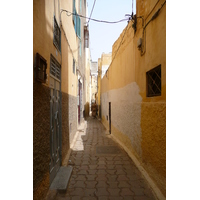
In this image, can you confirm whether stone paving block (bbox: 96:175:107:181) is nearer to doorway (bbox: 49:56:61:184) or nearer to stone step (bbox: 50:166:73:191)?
stone step (bbox: 50:166:73:191)

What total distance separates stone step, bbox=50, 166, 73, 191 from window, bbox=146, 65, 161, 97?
2.48 m

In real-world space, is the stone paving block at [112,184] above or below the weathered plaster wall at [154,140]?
below

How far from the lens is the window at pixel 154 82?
3.48 m

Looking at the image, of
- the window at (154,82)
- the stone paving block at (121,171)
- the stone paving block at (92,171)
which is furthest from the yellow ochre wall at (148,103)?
the stone paving block at (92,171)

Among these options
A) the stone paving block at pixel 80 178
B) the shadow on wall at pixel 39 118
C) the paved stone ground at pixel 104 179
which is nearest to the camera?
the shadow on wall at pixel 39 118

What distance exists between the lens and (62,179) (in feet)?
12.3

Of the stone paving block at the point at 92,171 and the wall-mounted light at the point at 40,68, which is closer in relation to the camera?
the wall-mounted light at the point at 40,68

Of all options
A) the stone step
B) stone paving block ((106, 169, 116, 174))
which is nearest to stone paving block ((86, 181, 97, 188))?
the stone step

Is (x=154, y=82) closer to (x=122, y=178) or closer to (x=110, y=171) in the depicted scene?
(x=122, y=178)

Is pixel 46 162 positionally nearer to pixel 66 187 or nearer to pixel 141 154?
pixel 66 187

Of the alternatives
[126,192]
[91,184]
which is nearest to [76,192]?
[91,184]

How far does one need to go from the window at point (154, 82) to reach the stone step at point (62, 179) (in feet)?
8.13

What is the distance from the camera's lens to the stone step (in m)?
3.39

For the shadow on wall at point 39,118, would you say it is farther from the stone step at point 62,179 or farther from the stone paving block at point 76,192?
the stone paving block at point 76,192
